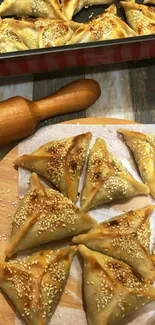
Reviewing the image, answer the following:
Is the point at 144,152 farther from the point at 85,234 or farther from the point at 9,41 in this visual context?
the point at 9,41

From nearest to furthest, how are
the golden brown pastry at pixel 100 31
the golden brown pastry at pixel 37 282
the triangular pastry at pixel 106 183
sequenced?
1. the golden brown pastry at pixel 37 282
2. the triangular pastry at pixel 106 183
3. the golden brown pastry at pixel 100 31

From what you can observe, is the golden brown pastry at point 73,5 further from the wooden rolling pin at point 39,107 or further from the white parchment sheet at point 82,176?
the white parchment sheet at point 82,176

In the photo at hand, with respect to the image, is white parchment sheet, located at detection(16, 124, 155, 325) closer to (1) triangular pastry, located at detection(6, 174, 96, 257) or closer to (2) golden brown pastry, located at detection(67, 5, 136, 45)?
(1) triangular pastry, located at detection(6, 174, 96, 257)

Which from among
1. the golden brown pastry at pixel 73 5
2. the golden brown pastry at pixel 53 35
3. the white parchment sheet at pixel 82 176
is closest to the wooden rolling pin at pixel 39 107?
the white parchment sheet at pixel 82 176

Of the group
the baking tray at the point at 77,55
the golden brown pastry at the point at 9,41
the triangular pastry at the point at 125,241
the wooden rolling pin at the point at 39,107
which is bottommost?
the triangular pastry at the point at 125,241

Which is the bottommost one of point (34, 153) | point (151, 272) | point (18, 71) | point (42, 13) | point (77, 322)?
point (77, 322)

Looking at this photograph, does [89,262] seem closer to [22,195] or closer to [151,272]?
[151,272]

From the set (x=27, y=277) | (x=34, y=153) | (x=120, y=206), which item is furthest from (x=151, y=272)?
(x=34, y=153)
